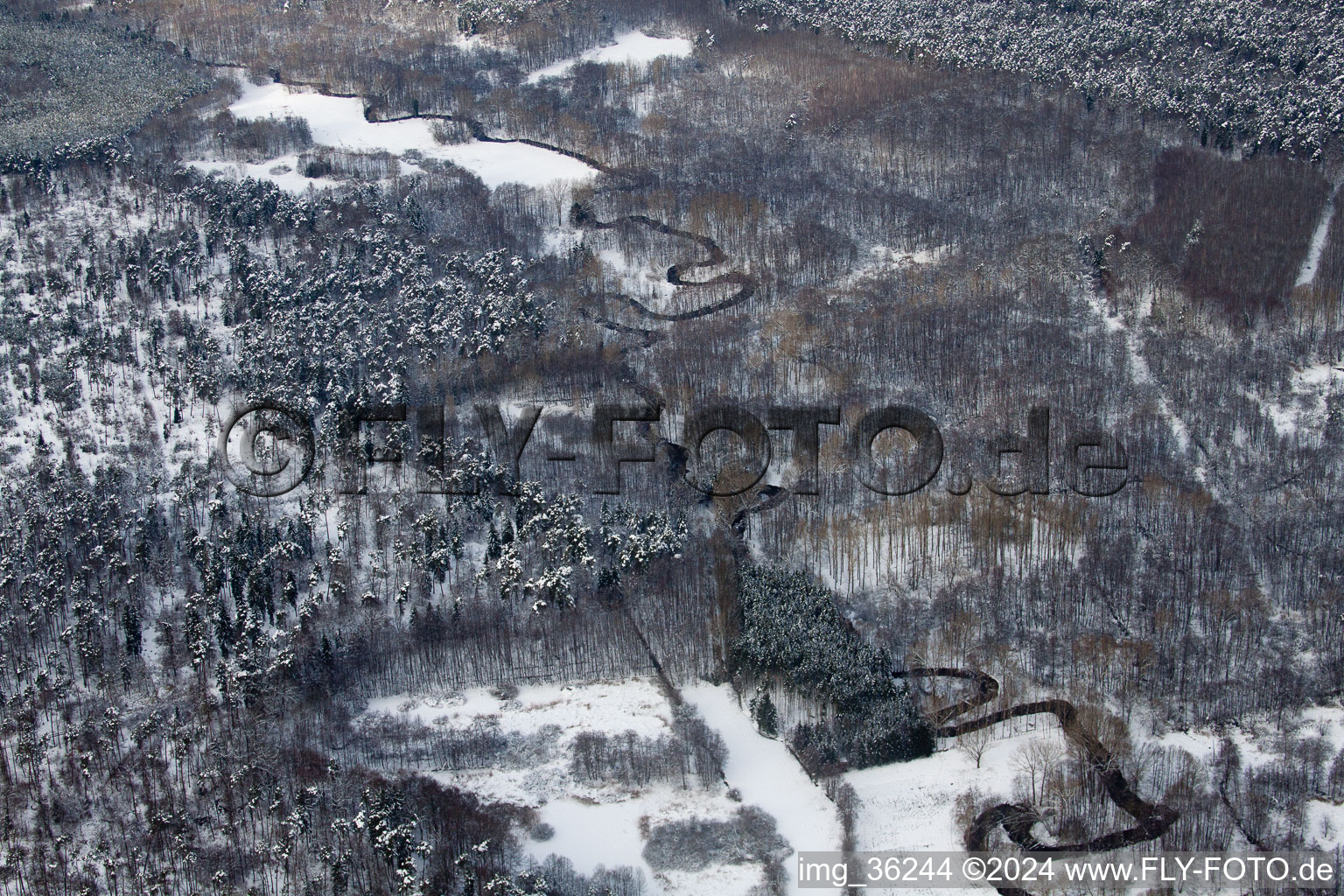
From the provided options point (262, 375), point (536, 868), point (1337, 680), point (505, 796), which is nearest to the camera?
point (536, 868)

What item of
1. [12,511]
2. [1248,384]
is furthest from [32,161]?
[1248,384]

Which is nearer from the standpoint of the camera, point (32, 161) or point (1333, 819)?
Result: point (1333, 819)

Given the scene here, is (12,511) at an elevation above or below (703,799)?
above

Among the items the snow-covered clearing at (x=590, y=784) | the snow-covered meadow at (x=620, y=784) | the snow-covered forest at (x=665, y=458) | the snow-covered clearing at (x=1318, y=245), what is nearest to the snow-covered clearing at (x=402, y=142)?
the snow-covered forest at (x=665, y=458)

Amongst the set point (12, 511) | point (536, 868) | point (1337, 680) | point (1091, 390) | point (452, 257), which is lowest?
point (536, 868)

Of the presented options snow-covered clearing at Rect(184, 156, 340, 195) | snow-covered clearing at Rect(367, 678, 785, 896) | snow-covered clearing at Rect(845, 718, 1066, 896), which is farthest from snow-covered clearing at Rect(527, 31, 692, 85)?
snow-covered clearing at Rect(845, 718, 1066, 896)

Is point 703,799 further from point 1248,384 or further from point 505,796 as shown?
point 1248,384

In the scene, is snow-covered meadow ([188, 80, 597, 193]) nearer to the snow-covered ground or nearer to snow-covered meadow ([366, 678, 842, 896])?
the snow-covered ground

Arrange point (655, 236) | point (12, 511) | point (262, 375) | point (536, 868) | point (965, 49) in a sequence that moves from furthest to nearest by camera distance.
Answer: point (965, 49) → point (655, 236) → point (262, 375) → point (12, 511) → point (536, 868)
